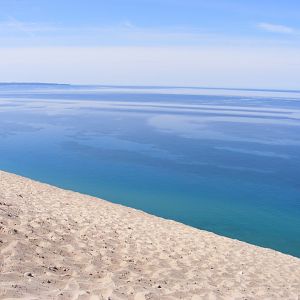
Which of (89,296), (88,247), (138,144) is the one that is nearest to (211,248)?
(88,247)

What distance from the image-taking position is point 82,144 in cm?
4822

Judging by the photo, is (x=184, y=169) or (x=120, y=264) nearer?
(x=120, y=264)

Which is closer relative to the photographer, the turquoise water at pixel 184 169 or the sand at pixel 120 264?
the sand at pixel 120 264

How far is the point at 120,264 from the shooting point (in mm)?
8383

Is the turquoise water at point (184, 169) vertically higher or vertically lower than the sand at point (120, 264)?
lower

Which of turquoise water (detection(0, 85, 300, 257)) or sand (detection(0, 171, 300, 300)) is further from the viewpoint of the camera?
turquoise water (detection(0, 85, 300, 257))

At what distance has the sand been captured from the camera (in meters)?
6.65

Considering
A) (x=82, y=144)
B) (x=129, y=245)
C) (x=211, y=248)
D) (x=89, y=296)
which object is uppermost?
(x=89, y=296)

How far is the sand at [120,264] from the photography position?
665 centimetres

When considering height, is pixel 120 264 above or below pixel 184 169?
above

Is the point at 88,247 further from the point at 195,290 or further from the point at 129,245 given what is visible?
the point at 195,290

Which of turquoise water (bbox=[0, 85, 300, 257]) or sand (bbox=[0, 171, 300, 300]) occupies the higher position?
sand (bbox=[0, 171, 300, 300])

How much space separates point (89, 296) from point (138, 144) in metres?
42.7

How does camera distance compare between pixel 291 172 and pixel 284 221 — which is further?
pixel 291 172
